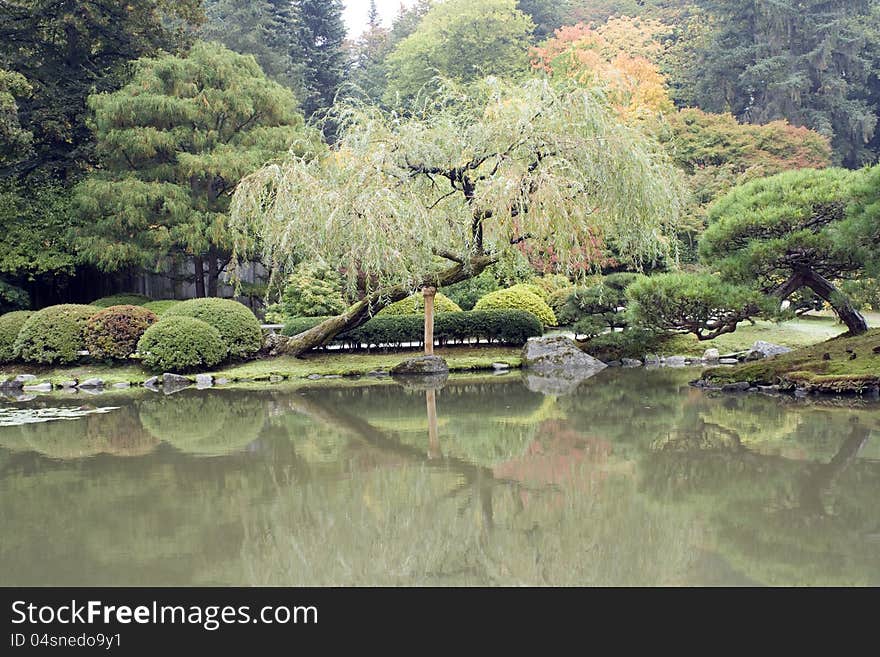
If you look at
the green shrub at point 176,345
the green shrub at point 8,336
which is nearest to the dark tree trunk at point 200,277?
the green shrub at point 8,336

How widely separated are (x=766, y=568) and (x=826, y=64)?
93.7 ft

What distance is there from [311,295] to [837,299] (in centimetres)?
906

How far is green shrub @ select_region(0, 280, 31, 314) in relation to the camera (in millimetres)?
15859

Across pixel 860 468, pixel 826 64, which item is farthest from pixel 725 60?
pixel 860 468

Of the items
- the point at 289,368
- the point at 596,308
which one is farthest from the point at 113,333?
the point at 596,308

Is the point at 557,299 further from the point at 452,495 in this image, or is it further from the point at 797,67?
the point at 797,67

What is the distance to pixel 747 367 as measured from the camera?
1048 cm

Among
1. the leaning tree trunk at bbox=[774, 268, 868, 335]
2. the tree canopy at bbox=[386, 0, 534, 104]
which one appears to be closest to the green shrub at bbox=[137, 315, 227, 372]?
the leaning tree trunk at bbox=[774, 268, 868, 335]

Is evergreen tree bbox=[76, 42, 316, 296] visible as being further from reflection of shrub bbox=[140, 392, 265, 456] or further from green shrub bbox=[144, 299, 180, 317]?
reflection of shrub bbox=[140, 392, 265, 456]

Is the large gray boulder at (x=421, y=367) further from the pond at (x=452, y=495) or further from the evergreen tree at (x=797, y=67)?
the evergreen tree at (x=797, y=67)

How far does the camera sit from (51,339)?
43.3 ft

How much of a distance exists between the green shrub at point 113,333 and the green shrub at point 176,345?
494 mm
